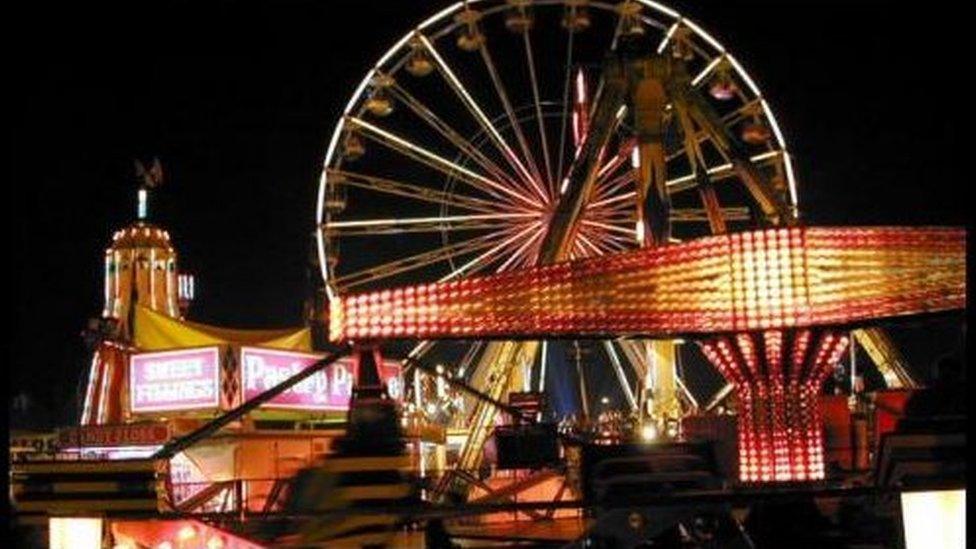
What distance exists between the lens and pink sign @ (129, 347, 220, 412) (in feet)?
68.7

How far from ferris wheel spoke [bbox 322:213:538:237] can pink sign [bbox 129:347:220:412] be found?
5.66 m

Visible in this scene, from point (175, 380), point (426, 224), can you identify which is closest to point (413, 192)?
point (426, 224)

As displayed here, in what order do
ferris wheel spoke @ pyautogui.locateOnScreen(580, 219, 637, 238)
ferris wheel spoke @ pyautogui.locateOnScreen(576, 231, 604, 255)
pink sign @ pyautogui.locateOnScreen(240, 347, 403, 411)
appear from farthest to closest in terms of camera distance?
ferris wheel spoke @ pyautogui.locateOnScreen(580, 219, 637, 238) → ferris wheel spoke @ pyautogui.locateOnScreen(576, 231, 604, 255) → pink sign @ pyautogui.locateOnScreen(240, 347, 403, 411)

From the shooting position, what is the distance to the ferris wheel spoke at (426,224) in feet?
87.4

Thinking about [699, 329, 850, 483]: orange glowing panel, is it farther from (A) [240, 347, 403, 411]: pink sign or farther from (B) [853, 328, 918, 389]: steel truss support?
(B) [853, 328, 918, 389]: steel truss support

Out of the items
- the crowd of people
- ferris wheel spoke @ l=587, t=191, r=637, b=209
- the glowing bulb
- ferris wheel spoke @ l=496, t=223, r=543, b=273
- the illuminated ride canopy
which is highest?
ferris wheel spoke @ l=587, t=191, r=637, b=209

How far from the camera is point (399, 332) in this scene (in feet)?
37.9

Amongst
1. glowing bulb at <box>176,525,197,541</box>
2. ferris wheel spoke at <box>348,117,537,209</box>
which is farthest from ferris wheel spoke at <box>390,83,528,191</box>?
glowing bulb at <box>176,525,197,541</box>

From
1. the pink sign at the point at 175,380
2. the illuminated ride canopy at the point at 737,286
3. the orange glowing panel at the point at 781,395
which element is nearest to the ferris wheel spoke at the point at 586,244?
the pink sign at the point at 175,380

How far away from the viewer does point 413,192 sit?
1053 inches

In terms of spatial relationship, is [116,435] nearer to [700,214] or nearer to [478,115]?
[478,115]

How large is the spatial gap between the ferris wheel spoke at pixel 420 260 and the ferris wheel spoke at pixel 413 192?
2.16ft

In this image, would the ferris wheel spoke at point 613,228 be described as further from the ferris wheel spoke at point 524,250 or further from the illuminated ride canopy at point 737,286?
the illuminated ride canopy at point 737,286

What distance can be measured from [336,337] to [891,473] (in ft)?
17.2
